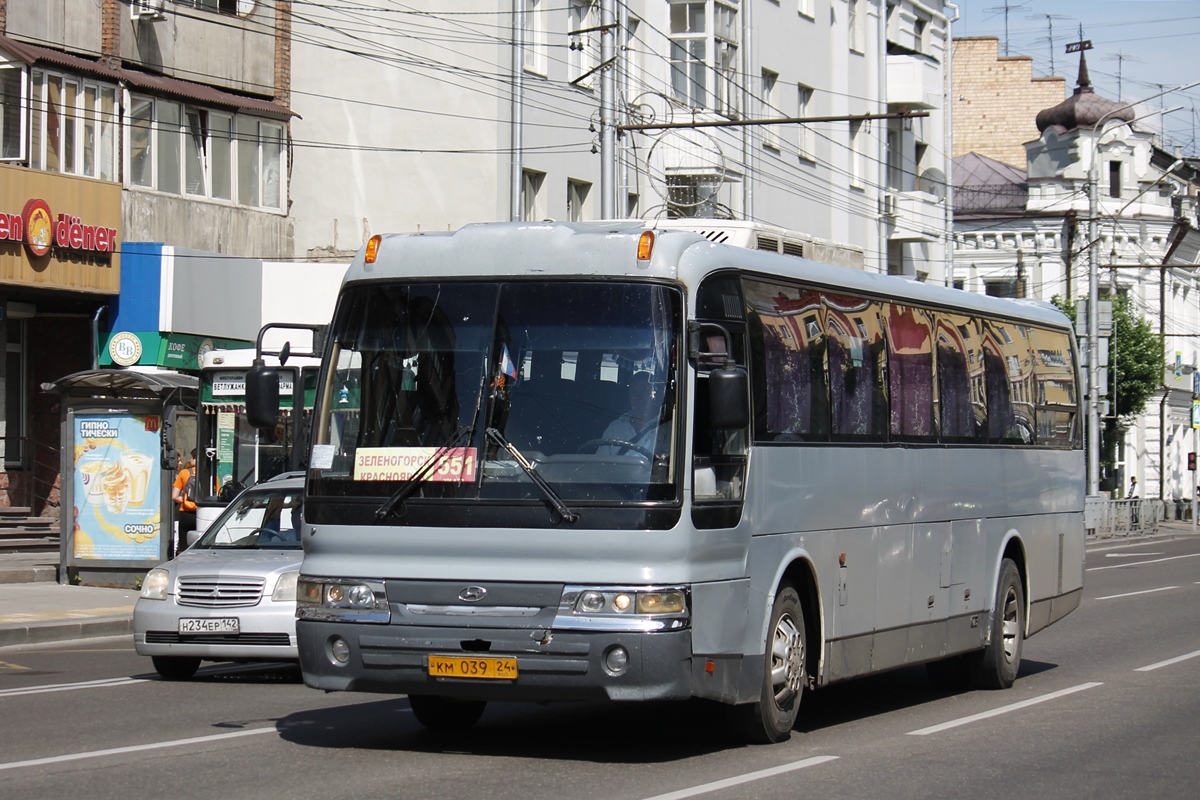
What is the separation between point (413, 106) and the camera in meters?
36.8

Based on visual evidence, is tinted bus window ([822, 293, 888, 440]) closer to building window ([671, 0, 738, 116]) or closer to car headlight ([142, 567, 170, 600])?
car headlight ([142, 567, 170, 600])

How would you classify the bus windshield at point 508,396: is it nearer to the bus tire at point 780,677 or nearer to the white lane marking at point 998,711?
the bus tire at point 780,677

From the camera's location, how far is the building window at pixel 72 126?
94.2 feet

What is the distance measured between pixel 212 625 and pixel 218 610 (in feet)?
0.43

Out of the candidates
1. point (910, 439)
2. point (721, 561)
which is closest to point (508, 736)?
point (721, 561)

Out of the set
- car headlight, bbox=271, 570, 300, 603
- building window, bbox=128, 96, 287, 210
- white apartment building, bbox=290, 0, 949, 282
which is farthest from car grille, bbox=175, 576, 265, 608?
white apartment building, bbox=290, 0, 949, 282

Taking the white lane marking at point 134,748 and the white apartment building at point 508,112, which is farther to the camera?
the white apartment building at point 508,112

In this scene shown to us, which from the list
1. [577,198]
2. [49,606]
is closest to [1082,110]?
[577,198]

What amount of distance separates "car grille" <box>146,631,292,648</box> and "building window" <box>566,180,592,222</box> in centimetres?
2498

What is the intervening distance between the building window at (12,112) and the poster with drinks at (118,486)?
6826 millimetres

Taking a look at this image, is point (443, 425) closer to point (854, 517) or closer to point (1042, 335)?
point (854, 517)

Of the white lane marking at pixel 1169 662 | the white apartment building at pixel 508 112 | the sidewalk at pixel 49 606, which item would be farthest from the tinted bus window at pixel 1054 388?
the white apartment building at pixel 508 112

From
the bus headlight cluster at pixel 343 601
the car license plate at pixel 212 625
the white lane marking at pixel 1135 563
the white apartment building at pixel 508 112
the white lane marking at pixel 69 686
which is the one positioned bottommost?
the white lane marking at pixel 1135 563

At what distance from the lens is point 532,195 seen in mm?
37312
